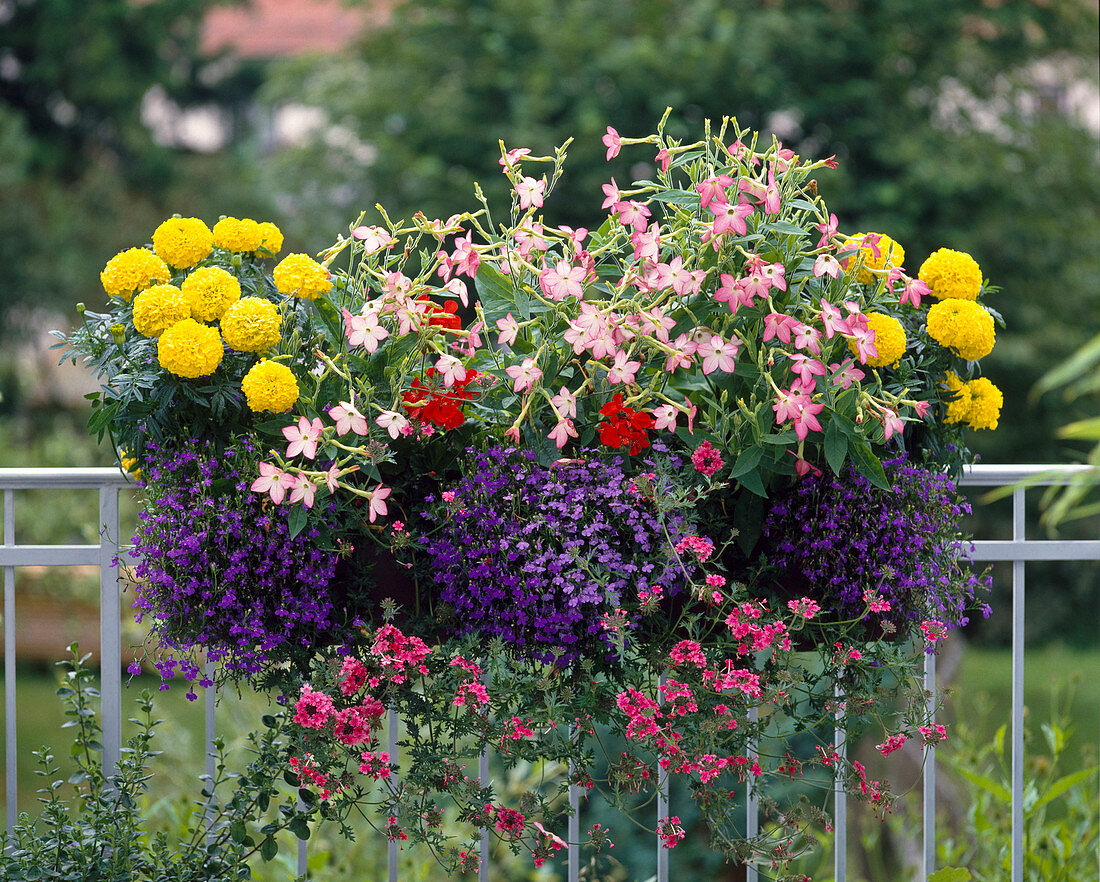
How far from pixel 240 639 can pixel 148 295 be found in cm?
55

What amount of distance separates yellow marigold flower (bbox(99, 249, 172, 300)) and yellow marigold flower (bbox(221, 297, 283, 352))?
0.19m

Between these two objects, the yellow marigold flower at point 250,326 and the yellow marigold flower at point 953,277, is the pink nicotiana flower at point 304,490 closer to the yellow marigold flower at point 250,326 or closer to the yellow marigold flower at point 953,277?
the yellow marigold flower at point 250,326

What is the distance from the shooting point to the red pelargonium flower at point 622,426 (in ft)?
4.84

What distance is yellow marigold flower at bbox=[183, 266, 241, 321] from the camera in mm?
1514

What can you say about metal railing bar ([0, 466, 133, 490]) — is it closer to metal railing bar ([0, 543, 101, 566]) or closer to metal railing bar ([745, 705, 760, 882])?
metal railing bar ([0, 543, 101, 566])

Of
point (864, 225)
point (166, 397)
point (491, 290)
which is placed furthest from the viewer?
point (864, 225)

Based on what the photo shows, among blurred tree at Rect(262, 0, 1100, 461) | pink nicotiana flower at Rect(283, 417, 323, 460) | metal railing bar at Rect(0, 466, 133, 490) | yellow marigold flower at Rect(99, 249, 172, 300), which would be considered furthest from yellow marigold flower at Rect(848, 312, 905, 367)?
blurred tree at Rect(262, 0, 1100, 461)

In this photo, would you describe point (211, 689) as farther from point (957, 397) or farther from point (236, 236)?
point (957, 397)

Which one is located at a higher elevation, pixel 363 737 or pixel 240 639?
pixel 240 639

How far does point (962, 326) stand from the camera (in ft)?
5.13

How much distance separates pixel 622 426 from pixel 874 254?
509mm

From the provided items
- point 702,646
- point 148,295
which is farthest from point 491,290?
point 702,646

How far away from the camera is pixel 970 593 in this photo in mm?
1694

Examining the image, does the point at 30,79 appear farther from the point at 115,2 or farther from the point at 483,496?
the point at 483,496
